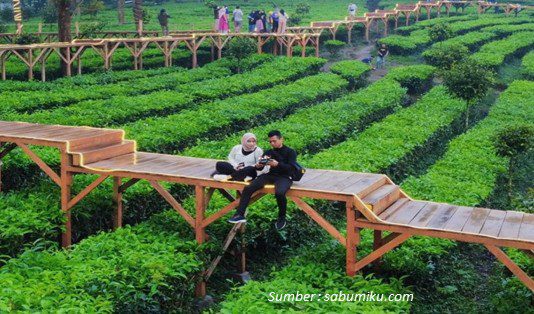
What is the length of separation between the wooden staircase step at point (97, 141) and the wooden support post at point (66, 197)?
0.74 feet

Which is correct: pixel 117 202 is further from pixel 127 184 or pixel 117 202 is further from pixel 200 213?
pixel 200 213

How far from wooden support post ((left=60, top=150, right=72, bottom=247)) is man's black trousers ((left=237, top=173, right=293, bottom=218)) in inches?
129

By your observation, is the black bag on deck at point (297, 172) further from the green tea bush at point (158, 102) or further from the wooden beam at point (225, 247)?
the green tea bush at point (158, 102)

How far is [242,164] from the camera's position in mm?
13062

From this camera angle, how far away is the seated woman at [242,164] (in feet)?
42.6

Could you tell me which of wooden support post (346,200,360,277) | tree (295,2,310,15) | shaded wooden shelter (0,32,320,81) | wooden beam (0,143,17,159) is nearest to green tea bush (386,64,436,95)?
shaded wooden shelter (0,32,320,81)

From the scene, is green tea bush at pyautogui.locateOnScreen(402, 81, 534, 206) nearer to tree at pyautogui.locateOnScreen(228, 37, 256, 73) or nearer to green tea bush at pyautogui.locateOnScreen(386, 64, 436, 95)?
green tea bush at pyautogui.locateOnScreen(386, 64, 436, 95)

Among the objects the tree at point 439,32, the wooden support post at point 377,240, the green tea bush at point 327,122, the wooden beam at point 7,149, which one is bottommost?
the wooden support post at point 377,240

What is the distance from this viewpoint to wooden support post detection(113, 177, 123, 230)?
1470 centimetres

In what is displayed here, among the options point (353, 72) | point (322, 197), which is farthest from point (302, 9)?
point (322, 197)

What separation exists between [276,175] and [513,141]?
904 centimetres

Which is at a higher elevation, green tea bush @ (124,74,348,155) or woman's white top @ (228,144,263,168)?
woman's white top @ (228,144,263,168)

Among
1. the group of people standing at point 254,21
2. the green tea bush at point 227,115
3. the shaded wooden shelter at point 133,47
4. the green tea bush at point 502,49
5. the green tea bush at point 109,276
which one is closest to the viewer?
the green tea bush at point 109,276

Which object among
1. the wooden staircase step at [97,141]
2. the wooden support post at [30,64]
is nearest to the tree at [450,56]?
the wooden support post at [30,64]
